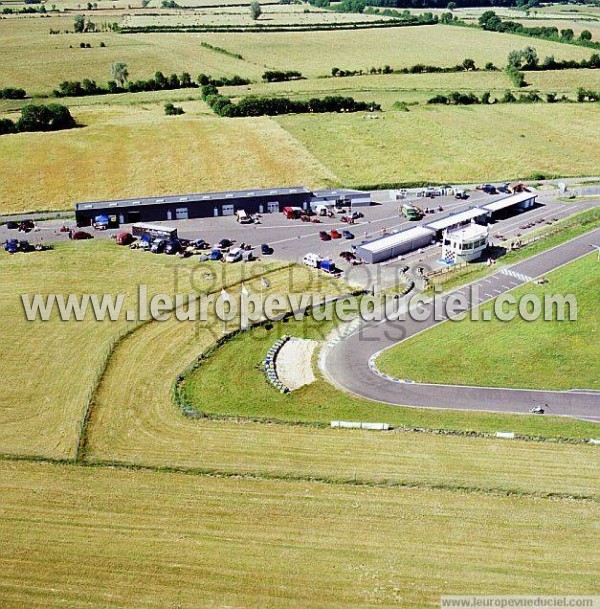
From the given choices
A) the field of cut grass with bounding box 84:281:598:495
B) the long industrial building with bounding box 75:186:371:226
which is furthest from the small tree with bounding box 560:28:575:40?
the field of cut grass with bounding box 84:281:598:495

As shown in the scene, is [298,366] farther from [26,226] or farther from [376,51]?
[376,51]

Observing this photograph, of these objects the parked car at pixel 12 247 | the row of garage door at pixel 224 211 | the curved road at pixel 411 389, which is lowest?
the curved road at pixel 411 389

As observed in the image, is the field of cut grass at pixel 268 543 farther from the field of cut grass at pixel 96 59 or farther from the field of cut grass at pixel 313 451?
the field of cut grass at pixel 96 59

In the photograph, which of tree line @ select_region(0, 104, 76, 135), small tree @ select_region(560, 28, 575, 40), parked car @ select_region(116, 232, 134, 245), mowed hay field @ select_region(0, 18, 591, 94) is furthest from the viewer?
small tree @ select_region(560, 28, 575, 40)

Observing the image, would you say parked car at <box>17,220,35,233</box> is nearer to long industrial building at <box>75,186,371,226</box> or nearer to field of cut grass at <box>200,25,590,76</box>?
long industrial building at <box>75,186,371,226</box>

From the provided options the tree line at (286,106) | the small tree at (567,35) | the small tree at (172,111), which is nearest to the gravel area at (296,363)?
the tree line at (286,106)

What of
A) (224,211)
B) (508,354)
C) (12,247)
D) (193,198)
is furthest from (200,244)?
(508,354)

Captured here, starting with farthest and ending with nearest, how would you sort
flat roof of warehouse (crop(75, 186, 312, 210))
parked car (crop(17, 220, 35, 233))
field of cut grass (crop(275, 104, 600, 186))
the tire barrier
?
field of cut grass (crop(275, 104, 600, 186)) → flat roof of warehouse (crop(75, 186, 312, 210)) → parked car (crop(17, 220, 35, 233)) → the tire barrier
